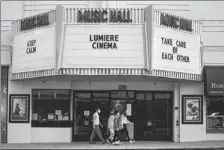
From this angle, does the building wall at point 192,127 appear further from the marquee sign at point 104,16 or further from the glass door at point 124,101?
the marquee sign at point 104,16

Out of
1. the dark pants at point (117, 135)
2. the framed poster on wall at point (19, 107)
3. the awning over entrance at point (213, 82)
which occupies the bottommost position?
the dark pants at point (117, 135)

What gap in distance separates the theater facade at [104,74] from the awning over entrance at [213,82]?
52cm

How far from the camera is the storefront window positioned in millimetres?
16719

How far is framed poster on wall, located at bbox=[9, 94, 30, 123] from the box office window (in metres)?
0.36

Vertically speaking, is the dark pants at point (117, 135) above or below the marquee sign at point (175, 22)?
below

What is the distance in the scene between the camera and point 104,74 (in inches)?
523

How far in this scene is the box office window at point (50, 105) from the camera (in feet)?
54.9

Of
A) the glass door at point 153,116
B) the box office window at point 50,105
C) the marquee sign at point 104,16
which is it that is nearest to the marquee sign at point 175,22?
the marquee sign at point 104,16

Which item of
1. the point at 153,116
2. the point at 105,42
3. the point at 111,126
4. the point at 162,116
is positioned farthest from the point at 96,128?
the point at 105,42

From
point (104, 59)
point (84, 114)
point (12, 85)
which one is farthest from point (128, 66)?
point (12, 85)

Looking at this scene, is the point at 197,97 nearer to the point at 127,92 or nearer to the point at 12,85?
the point at 127,92

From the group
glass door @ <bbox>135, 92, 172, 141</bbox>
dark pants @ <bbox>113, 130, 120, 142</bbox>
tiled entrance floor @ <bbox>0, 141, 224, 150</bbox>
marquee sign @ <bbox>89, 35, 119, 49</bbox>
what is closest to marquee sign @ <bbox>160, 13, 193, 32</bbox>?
marquee sign @ <bbox>89, 35, 119, 49</bbox>

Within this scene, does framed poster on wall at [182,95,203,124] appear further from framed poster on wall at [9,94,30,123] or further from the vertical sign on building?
the vertical sign on building

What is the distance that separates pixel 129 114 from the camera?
672 inches
